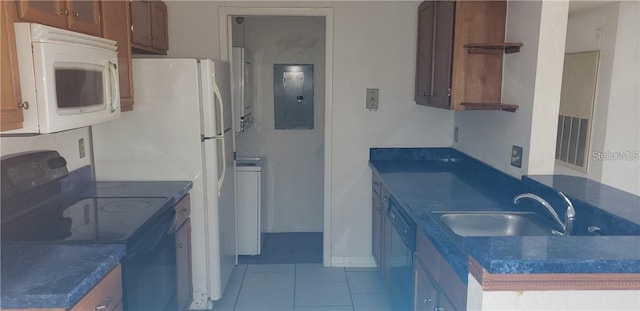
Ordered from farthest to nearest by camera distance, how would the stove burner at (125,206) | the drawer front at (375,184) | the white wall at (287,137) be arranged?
the white wall at (287,137), the drawer front at (375,184), the stove burner at (125,206)

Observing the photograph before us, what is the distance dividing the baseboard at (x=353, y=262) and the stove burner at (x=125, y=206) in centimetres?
181

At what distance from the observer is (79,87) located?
1701mm

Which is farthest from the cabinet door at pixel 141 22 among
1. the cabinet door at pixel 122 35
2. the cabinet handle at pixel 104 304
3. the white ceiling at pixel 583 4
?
the white ceiling at pixel 583 4

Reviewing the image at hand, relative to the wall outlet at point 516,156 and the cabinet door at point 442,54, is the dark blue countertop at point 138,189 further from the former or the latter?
the wall outlet at point 516,156

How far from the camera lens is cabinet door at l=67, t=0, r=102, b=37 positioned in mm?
1757

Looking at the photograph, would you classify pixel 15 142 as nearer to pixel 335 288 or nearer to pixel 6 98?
pixel 6 98

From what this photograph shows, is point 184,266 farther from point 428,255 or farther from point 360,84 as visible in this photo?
point 360,84

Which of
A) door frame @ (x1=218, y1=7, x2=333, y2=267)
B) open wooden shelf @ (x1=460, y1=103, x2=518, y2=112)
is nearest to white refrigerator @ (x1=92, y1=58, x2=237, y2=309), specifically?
door frame @ (x1=218, y1=7, x2=333, y2=267)

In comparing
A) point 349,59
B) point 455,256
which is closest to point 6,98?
point 455,256

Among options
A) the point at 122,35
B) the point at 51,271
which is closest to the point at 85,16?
the point at 122,35

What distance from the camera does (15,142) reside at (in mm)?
1962

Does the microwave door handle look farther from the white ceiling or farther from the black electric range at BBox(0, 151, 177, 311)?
the white ceiling

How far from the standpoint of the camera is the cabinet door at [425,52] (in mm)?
2893

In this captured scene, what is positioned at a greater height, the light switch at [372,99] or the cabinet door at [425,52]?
the cabinet door at [425,52]
